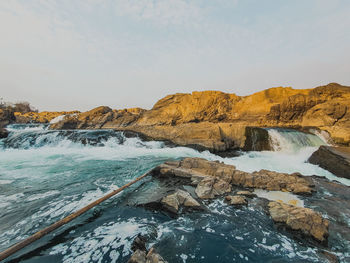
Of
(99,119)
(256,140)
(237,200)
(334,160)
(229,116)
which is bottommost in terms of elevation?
(334,160)

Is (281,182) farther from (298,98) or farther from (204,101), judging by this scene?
(204,101)

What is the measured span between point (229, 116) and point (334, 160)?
82.7 ft

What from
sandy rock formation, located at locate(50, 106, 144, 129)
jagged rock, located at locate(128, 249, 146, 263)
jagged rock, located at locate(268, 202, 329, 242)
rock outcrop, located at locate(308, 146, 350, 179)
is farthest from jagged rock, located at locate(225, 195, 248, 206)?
sandy rock formation, located at locate(50, 106, 144, 129)

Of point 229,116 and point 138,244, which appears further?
point 229,116

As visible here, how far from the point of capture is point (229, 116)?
31484mm

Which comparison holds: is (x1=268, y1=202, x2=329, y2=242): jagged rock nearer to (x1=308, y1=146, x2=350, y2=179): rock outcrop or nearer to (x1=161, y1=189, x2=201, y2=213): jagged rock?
(x1=161, y1=189, x2=201, y2=213): jagged rock

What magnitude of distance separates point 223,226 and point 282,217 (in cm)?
118

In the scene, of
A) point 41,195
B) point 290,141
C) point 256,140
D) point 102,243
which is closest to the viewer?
point 102,243

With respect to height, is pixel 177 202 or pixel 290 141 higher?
pixel 290 141

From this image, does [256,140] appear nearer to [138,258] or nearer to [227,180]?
[227,180]

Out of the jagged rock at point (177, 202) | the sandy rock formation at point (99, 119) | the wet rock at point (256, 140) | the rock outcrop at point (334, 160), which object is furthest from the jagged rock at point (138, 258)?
the sandy rock formation at point (99, 119)

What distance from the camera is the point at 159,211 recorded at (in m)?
3.24

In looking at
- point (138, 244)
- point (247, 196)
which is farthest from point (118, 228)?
point (247, 196)

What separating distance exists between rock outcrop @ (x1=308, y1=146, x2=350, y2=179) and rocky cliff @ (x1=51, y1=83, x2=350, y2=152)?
4.19 meters
